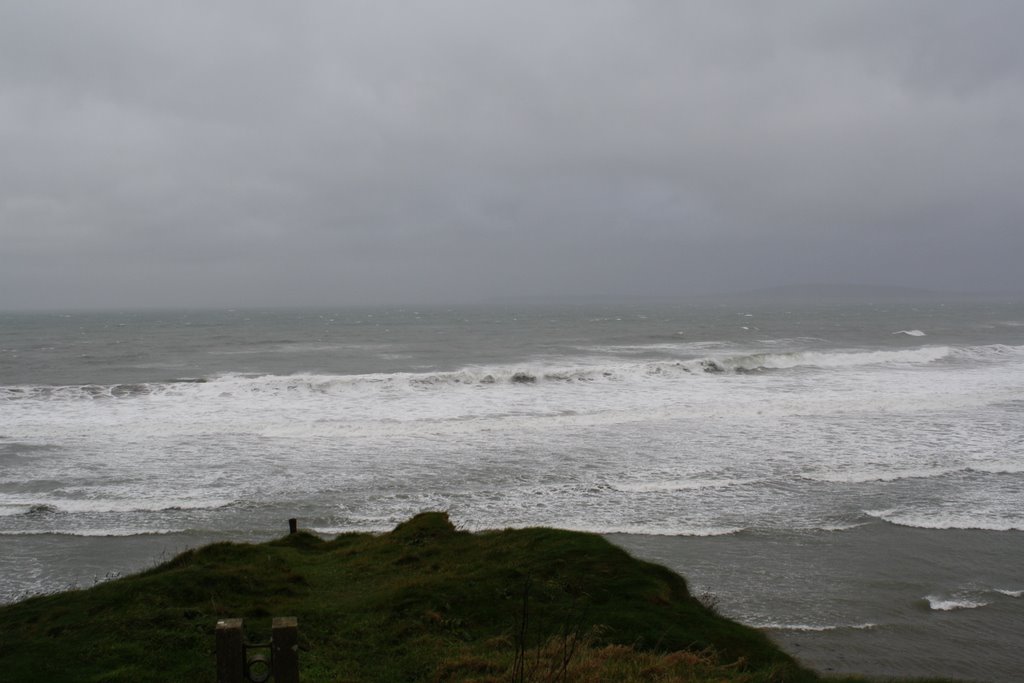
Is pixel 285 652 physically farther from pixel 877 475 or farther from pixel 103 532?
pixel 877 475

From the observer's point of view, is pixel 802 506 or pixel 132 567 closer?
pixel 132 567

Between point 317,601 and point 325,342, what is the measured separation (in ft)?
188

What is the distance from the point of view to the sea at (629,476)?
9.70m

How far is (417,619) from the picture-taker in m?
7.36

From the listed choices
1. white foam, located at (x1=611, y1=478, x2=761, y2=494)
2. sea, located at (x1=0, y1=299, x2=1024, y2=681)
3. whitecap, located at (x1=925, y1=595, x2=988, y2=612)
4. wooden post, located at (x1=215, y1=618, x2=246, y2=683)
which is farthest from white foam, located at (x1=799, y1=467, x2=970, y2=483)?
wooden post, located at (x1=215, y1=618, x2=246, y2=683)

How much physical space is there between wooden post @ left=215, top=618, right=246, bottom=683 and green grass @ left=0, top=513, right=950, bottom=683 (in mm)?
2069

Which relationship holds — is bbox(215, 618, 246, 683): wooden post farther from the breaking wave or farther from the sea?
the breaking wave

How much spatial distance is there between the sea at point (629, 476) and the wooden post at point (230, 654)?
685cm

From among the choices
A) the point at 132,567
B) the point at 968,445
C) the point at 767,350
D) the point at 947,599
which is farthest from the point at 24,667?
the point at 767,350

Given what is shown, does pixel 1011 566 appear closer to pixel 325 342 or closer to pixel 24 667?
pixel 24 667

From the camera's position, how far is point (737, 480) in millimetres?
15836

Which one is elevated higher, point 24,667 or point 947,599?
point 24,667

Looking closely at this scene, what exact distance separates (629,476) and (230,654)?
1324 centimetres

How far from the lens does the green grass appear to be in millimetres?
6082
